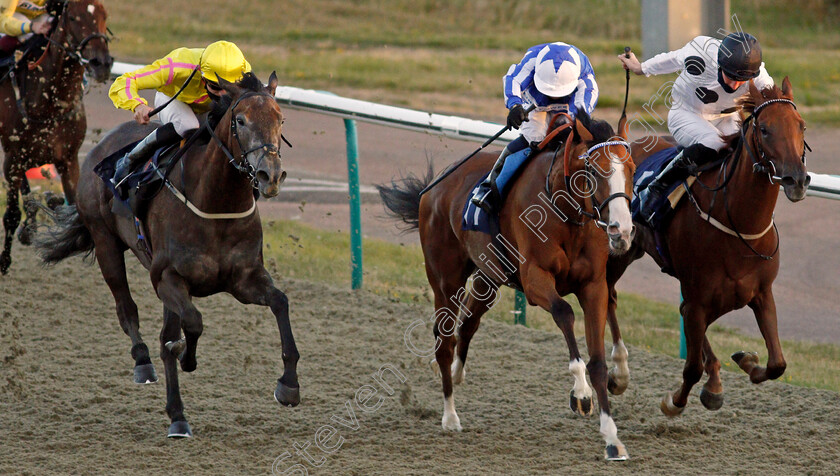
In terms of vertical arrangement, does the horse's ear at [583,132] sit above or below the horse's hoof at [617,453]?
above

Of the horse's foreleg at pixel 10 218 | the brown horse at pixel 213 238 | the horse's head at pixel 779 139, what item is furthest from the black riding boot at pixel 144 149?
the horse's head at pixel 779 139

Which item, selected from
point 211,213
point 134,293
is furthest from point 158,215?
point 134,293

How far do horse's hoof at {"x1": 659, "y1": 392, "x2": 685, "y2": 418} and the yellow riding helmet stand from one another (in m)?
2.58

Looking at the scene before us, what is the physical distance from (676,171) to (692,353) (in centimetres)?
92

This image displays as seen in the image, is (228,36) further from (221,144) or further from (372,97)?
(221,144)

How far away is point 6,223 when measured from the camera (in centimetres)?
829

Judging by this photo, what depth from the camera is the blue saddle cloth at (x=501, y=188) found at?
18.2ft

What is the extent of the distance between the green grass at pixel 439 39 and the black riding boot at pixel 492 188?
25.4 ft

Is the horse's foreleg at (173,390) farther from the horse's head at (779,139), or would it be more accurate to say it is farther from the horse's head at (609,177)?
the horse's head at (779,139)

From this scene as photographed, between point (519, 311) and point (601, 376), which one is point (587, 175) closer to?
point (601, 376)

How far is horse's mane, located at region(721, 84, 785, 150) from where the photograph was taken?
503cm

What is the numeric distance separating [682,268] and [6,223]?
5062 mm

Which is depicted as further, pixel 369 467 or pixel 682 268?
pixel 682 268

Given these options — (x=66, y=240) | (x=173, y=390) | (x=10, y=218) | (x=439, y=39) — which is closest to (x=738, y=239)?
(x=173, y=390)
